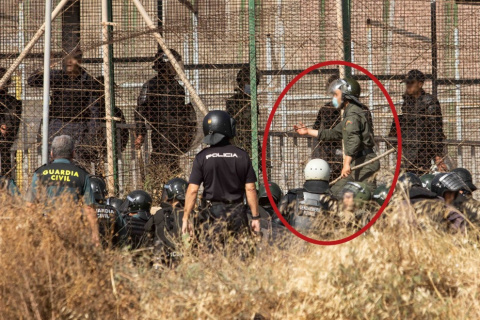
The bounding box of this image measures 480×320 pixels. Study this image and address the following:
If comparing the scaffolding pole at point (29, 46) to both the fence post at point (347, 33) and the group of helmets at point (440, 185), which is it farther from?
the group of helmets at point (440, 185)

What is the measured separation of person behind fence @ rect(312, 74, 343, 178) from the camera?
531 inches

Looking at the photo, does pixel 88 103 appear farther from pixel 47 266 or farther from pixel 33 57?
pixel 47 266

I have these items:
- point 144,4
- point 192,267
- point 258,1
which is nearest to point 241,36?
point 258,1

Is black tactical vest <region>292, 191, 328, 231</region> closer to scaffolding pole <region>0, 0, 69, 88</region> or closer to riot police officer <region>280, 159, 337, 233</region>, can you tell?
riot police officer <region>280, 159, 337, 233</region>

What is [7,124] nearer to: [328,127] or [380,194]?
[328,127]

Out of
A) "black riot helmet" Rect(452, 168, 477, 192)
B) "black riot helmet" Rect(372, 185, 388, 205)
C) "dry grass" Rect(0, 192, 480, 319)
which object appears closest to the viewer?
"dry grass" Rect(0, 192, 480, 319)

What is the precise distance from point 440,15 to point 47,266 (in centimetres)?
815

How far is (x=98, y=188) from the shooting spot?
12.2m

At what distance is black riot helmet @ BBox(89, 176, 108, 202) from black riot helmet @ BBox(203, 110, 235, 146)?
8.68 feet

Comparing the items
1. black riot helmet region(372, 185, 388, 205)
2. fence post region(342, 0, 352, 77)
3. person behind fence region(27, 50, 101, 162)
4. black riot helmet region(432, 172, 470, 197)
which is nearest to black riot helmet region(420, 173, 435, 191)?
black riot helmet region(432, 172, 470, 197)

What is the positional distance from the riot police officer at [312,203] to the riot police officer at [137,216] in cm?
172

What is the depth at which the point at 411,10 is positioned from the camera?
1352 cm

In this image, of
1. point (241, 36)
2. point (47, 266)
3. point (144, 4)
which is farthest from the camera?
point (144, 4)

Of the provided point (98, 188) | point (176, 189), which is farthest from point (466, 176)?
point (98, 188)
